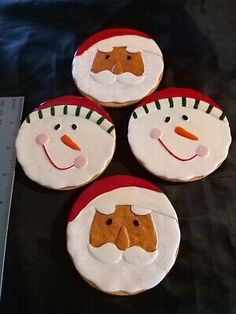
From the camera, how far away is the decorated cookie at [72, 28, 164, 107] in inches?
36.5

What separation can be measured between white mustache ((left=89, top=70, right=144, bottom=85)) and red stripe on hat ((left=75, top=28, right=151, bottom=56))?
0.09 metres

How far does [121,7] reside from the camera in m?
1.07

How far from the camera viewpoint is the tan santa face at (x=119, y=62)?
94 cm

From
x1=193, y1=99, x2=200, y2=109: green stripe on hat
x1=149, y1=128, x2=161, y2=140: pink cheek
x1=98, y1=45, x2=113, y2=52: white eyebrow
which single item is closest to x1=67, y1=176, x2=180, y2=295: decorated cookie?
x1=149, y1=128, x2=161, y2=140: pink cheek

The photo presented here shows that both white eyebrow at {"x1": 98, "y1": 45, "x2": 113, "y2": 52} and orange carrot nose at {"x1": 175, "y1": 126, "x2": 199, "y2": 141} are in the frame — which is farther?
white eyebrow at {"x1": 98, "y1": 45, "x2": 113, "y2": 52}

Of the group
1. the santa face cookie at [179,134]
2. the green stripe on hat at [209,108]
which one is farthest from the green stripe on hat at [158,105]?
the green stripe on hat at [209,108]

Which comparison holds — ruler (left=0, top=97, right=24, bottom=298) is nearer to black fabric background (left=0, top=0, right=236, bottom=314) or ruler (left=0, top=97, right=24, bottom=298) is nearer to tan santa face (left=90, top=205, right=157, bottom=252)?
black fabric background (left=0, top=0, right=236, bottom=314)

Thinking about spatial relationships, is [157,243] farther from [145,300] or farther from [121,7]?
[121,7]

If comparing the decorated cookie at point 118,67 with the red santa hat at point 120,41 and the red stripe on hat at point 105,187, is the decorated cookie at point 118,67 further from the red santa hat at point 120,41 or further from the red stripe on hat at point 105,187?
the red stripe on hat at point 105,187

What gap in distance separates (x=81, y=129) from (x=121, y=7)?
39 cm

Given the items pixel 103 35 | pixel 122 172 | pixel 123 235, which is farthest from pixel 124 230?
pixel 103 35

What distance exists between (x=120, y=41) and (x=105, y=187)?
1.23 feet

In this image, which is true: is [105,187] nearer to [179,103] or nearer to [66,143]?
[66,143]

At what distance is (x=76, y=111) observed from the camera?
0.90 meters
